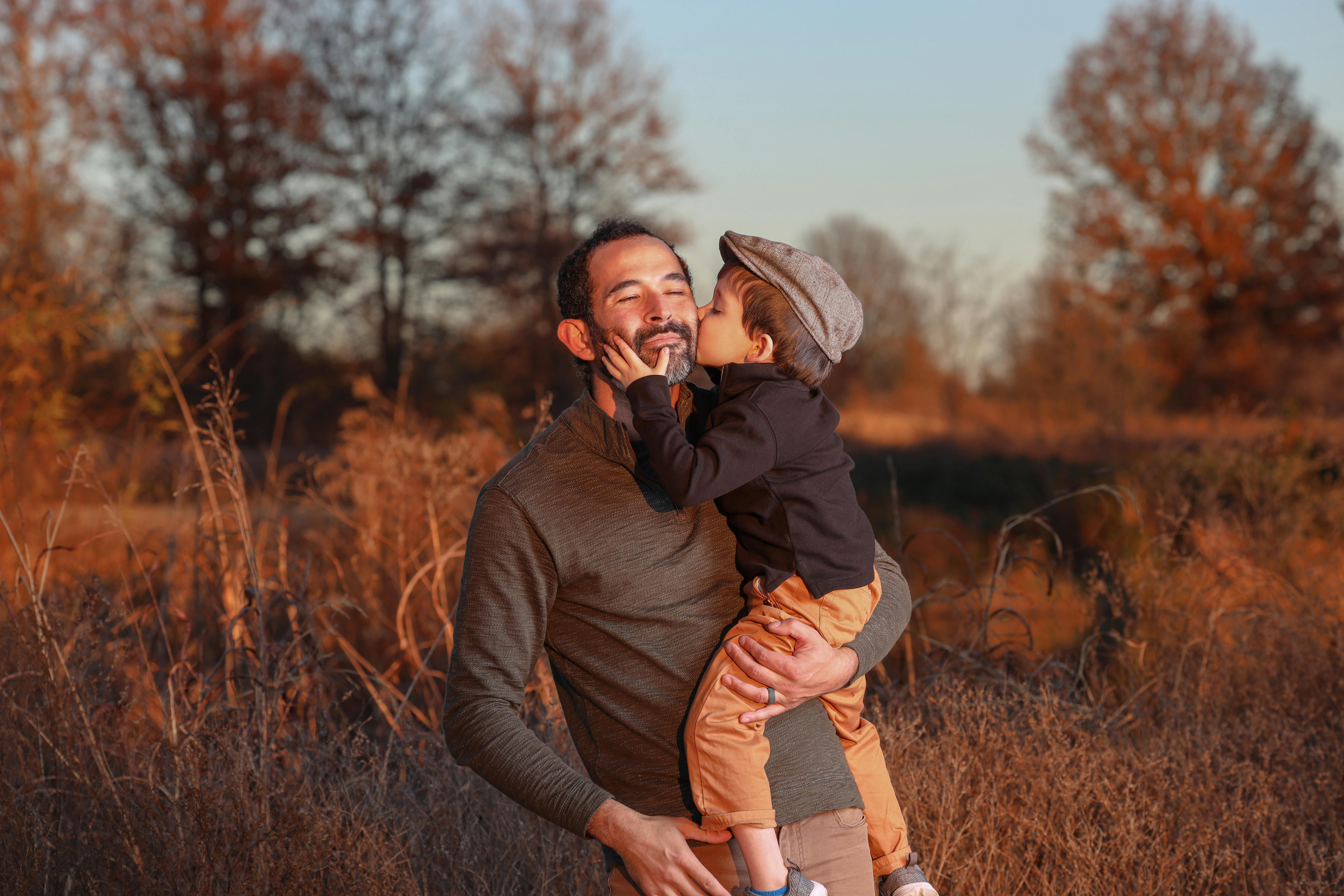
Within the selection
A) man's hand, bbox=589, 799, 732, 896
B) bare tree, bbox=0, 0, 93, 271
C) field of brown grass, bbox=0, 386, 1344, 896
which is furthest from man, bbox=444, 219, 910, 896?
bare tree, bbox=0, 0, 93, 271

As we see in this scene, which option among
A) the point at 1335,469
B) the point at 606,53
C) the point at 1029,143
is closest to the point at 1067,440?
the point at 1335,469

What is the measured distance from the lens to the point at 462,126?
24188 millimetres

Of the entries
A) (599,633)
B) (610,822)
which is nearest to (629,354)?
(599,633)

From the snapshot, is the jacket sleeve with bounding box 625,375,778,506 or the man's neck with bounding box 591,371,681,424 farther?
the man's neck with bounding box 591,371,681,424

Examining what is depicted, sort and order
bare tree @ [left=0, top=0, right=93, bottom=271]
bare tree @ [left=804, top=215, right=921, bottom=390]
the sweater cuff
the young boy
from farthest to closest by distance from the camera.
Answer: bare tree @ [left=804, top=215, right=921, bottom=390] → bare tree @ [left=0, top=0, right=93, bottom=271] → the sweater cuff → the young boy

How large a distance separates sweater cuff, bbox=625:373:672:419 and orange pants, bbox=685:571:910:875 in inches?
15.9

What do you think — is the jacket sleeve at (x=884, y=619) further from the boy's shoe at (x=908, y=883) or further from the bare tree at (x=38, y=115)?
the bare tree at (x=38, y=115)

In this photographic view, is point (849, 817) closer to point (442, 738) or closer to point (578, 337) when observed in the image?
point (578, 337)

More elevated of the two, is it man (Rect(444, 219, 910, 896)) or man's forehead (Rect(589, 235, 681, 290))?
man's forehead (Rect(589, 235, 681, 290))

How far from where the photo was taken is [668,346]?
229cm

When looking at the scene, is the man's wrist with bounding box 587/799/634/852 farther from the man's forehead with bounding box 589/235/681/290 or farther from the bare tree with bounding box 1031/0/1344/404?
the bare tree with bounding box 1031/0/1344/404

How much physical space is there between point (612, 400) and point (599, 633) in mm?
491

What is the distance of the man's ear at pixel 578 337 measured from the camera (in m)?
2.38

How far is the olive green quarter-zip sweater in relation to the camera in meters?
1.99
